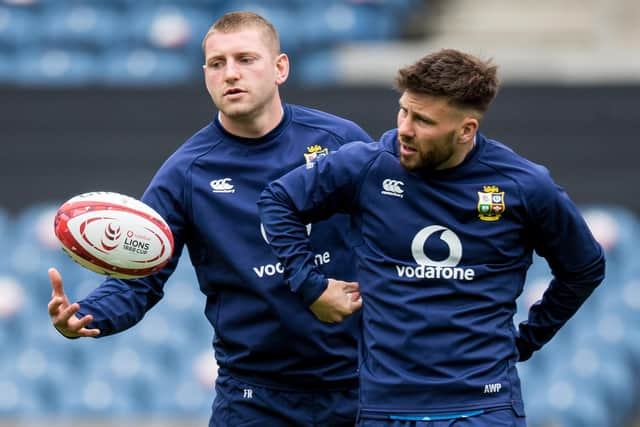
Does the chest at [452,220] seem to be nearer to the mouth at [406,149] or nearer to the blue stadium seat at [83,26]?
the mouth at [406,149]

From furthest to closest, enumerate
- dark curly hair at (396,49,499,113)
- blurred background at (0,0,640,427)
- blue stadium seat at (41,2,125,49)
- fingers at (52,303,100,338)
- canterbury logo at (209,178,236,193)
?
blue stadium seat at (41,2,125,49), blurred background at (0,0,640,427), canterbury logo at (209,178,236,193), fingers at (52,303,100,338), dark curly hair at (396,49,499,113)

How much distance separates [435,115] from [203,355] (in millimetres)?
4939

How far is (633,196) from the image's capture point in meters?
9.95

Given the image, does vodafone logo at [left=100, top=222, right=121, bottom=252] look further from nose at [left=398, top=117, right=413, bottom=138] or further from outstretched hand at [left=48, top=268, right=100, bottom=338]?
nose at [left=398, top=117, right=413, bottom=138]

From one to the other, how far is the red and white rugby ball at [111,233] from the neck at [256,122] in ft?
1.37

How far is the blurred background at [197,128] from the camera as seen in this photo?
8148mm

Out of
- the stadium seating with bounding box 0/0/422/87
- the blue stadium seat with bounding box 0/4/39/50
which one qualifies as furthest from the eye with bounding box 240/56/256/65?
the blue stadium seat with bounding box 0/4/39/50

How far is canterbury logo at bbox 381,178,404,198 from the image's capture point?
3.79m

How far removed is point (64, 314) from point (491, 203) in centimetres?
131

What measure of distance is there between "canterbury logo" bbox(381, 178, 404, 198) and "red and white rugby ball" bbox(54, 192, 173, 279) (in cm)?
74

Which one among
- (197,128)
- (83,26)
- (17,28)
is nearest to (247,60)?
(197,128)

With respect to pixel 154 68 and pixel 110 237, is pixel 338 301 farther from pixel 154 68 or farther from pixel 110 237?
pixel 154 68

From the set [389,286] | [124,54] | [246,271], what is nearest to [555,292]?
[389,286]

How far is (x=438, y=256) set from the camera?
3.73m
